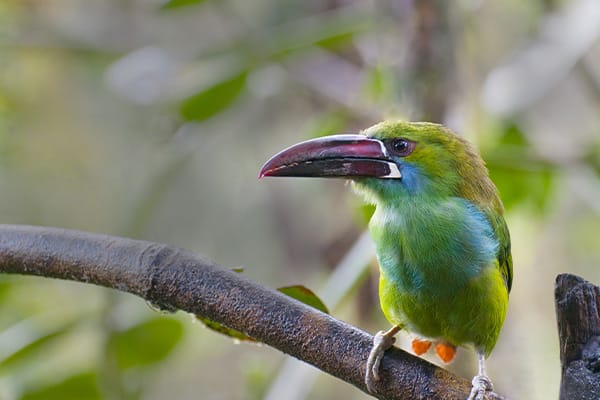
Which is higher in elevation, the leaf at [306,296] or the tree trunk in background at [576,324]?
the leaf at [306,296]

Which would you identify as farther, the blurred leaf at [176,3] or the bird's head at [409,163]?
the blurred leaf at [176,3]

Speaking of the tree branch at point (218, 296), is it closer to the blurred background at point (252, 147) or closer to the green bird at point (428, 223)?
the green bird at point (428, 223)

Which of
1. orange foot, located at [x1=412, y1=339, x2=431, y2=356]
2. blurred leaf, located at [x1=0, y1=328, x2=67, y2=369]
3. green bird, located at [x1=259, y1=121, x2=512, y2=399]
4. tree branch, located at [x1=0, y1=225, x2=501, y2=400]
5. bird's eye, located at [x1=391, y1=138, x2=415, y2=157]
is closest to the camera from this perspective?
tree branch, located at [x1=0, y1=225, x2=501, y2=400]

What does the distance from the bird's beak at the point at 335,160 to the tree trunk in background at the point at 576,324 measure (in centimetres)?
58

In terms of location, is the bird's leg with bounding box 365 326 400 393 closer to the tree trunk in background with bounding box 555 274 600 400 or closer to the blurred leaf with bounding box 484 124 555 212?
the tree trunk in background with bounding box 555 274 600 400

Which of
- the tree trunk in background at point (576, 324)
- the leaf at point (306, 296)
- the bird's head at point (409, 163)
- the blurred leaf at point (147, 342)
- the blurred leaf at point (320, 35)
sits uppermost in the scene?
the blurred leaf at point (320, 35)

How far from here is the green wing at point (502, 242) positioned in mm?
1991

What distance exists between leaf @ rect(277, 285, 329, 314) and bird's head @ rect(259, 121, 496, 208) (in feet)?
0.87

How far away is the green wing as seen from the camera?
199 cm

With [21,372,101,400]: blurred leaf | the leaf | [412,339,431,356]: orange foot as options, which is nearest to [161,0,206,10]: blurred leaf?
[21,372,101,400]: blurred leaf

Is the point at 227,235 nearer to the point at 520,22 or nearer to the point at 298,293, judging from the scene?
the point at 520,22

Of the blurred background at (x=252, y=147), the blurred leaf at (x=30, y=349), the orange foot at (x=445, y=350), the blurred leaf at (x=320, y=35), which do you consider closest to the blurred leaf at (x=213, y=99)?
the blurred background at (x=252, y=147)

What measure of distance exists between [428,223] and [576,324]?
537mm

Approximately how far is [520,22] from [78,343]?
3029mm
